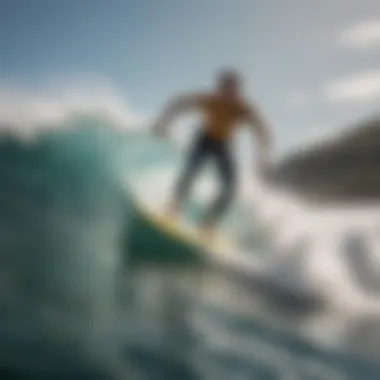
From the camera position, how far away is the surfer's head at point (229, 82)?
1519 mm

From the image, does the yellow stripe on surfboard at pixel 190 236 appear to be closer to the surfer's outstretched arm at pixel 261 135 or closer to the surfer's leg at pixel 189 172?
the surfer's leg at pixel 189 172

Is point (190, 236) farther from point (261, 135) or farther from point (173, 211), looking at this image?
point (261, 135)

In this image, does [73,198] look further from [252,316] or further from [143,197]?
[252,316]

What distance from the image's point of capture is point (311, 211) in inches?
59.0

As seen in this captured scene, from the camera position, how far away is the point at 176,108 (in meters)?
1.53

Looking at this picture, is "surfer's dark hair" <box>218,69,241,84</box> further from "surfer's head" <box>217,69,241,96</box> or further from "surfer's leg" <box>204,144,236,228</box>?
"surfer's leg" <box>204,144,236,228</box>

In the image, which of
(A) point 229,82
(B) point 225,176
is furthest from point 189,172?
(A) point 229,82

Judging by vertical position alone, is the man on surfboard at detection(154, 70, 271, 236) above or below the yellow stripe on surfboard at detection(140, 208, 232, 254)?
above

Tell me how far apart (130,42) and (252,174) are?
347 mm

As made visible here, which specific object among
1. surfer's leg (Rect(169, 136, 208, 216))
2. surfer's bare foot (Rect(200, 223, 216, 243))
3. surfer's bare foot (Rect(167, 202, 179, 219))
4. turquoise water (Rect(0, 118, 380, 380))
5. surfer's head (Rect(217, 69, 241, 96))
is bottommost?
turquoise water (Rect(0, 118, 380, 380))

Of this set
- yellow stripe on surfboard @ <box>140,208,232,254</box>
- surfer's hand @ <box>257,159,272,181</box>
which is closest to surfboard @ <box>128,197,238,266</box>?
yellow stripe on surfboard @ <box>140,208,232,254</box>

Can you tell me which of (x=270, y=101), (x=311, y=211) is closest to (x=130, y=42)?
(x=270, y=101)

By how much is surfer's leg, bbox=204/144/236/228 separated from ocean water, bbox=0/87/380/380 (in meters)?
0.02

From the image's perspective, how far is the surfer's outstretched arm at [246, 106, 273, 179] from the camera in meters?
1.50
